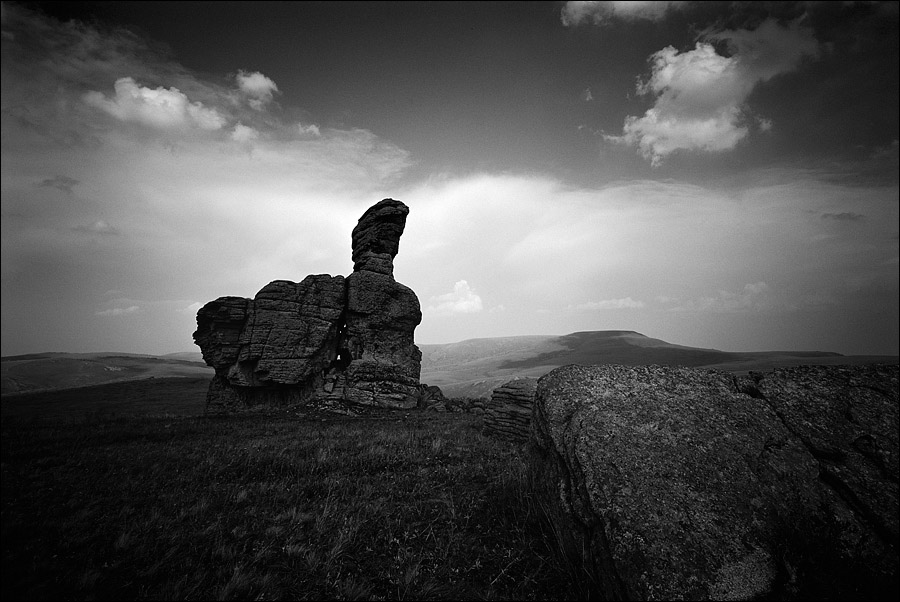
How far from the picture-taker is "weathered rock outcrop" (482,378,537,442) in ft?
52.0

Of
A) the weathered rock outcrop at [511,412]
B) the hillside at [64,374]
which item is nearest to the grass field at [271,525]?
the weathered rock outcrop at [511,412]

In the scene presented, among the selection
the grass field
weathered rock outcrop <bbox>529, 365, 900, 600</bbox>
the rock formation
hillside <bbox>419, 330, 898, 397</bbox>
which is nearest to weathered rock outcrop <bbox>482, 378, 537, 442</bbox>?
the grass field

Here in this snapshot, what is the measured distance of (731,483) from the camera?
4223 millimetres

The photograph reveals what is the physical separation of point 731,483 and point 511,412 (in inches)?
506

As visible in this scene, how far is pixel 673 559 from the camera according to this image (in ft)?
11.8

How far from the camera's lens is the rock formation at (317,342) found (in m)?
30.2

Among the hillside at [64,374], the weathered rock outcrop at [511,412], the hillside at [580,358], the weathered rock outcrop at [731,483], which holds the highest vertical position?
the weathered rock outcrop at [731,483]

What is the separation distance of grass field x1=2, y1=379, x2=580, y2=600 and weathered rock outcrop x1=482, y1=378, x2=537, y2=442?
12.7ft

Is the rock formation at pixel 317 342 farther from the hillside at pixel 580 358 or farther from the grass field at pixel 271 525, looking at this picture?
the hillside at pixel 580 358

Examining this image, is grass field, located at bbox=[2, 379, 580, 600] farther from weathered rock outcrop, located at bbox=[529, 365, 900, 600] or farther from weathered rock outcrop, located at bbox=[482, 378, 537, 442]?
weathered rock outcrop, located at bbox=[482, 378, 537, 442]

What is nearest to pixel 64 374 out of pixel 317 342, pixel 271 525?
pixel 317 342

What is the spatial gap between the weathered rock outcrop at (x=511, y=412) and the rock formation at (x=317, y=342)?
13670 millimetres

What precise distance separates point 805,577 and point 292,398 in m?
33.5

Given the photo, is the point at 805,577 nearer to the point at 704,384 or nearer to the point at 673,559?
the point at 673,559
